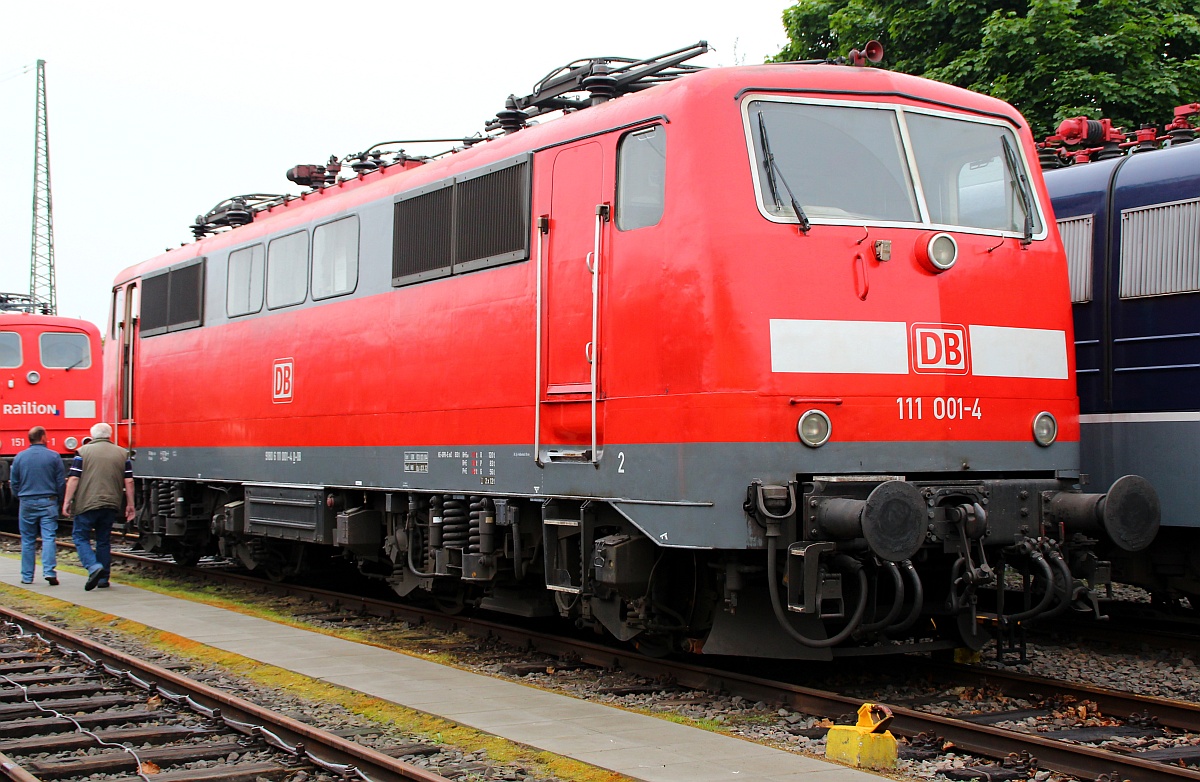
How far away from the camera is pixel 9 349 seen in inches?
920

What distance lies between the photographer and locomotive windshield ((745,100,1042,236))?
7.65 meters

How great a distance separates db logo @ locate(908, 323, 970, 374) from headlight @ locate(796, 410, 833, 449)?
705mm

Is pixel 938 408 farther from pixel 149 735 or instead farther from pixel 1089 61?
pixel 1089 61

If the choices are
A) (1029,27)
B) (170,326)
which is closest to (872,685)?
(170,326)

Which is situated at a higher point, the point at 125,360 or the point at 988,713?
the point at 125,360

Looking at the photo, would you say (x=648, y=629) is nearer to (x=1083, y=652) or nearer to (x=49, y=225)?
(x=1083, y=652)

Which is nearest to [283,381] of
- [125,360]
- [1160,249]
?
[125,360]

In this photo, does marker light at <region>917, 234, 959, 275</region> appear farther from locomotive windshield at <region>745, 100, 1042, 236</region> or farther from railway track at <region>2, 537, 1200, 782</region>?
railway track at <region>2, 537, 1200, 782</region>

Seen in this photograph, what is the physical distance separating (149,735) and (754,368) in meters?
3.86

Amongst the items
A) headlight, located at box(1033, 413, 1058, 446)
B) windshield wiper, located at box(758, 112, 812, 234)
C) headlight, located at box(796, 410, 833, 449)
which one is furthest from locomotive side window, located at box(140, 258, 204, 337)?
headlight, located at box(1033, 413, 1058, 446)

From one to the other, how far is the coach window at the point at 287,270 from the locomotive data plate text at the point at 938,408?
251 inches

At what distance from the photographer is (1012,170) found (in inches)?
332

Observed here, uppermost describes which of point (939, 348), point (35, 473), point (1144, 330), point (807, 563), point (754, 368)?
point (1144, 330)

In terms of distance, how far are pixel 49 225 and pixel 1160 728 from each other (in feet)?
161
